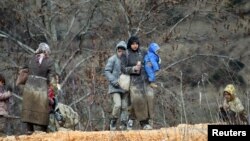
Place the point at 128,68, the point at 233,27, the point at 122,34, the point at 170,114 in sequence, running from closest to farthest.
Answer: the point at 128,68
the point at 170,114
the point at 122,34
the point at 233,27

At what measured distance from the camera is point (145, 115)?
48.4 feet

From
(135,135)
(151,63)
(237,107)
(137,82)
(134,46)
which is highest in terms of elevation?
(134,46)

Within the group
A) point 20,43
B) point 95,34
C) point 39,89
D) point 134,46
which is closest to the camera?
point 39,89

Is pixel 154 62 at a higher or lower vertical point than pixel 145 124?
higher

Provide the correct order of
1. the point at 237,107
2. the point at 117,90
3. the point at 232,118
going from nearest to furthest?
the point at 232,118
the point at 117,90
the point at 237,107

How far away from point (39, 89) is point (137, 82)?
59.6 inches

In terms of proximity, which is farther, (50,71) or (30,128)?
(30,128)

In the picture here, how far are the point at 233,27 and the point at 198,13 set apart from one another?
3703 millimetres

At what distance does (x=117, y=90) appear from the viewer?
1476 cm

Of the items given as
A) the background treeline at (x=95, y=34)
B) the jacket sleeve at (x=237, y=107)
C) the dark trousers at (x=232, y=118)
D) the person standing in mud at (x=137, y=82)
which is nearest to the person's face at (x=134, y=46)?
the person standing in mud at (x=137, y=82)

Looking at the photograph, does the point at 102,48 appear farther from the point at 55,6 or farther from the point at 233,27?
the point at 233,27

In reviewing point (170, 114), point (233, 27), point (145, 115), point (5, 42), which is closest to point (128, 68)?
point (145, 115)

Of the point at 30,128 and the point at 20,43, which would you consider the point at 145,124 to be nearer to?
the point at 30,128

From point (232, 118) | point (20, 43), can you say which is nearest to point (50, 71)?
point (232, 118)
